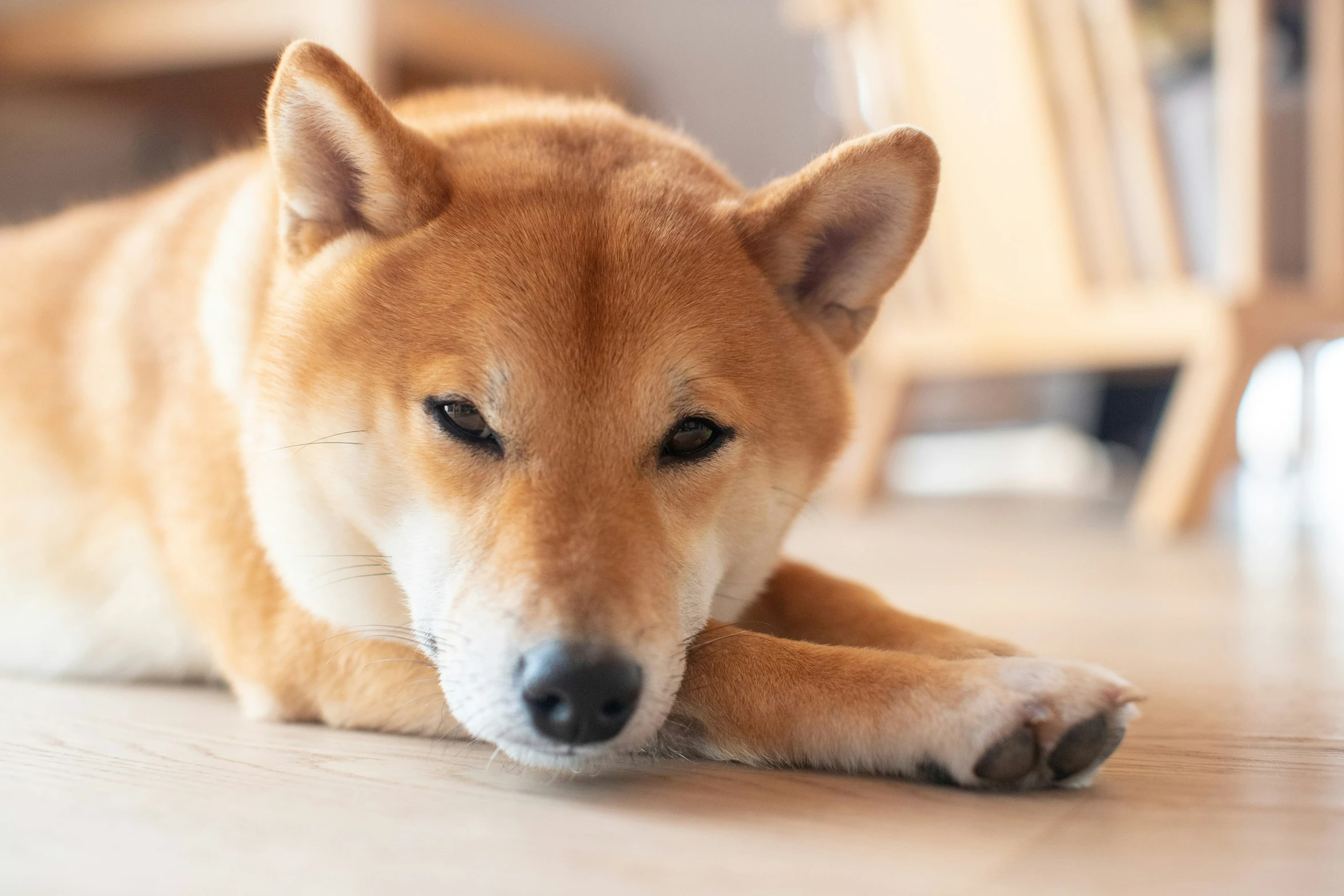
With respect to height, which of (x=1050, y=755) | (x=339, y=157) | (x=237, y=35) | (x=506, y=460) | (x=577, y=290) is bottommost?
(x=1050, y=755)

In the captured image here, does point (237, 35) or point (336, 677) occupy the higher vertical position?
point (237, 35)

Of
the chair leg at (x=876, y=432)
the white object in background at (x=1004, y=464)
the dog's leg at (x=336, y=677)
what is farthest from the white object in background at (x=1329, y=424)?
the dog's leg at (x=336, y=677)

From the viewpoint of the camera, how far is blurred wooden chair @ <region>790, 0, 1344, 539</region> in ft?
9.84

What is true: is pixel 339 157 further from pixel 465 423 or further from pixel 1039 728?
pixel 1039 728

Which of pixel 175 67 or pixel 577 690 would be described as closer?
pixel 577 690

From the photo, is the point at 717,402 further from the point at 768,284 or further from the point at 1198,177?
the point at 1198,177

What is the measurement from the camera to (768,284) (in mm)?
1439

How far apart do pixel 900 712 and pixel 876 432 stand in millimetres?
3010

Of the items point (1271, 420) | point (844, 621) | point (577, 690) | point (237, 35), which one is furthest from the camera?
point (1271, 420)

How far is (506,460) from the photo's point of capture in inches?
46.7

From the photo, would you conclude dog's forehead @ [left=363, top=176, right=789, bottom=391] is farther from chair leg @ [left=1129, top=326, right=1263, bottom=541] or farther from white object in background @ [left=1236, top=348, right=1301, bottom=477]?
white object in background @ [left=1236, top=348, right=1301, bottom=477]

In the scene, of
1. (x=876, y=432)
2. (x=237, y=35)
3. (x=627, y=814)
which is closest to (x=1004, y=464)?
(x=876, y=432)

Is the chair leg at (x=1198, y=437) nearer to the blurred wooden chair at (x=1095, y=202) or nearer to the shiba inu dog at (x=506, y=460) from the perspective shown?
the blurred wooden chair at (x=1095, y=202)

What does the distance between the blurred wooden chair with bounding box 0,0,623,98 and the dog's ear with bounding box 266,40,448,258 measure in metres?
2.55
